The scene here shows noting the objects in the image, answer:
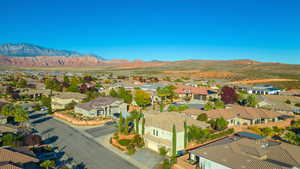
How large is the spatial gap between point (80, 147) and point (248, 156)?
22.6 m

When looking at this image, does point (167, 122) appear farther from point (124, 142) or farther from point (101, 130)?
point (101, 130)

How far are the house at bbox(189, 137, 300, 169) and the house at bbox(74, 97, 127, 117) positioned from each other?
88.6 feet

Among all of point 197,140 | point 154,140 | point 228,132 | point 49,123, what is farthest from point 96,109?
point 228,132

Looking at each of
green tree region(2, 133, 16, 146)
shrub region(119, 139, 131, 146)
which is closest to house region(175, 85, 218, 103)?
shrub region(119, 139, 131, 146)

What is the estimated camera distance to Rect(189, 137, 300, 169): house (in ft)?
68.2

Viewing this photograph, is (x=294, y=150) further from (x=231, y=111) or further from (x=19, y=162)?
(x=19, y=162)

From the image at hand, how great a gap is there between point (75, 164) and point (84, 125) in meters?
16.2

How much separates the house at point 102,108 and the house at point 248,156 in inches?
1063

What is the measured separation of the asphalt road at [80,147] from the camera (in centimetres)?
2623

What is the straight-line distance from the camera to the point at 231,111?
1655 inches

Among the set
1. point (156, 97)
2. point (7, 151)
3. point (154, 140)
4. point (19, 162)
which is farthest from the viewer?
point (156, 97)

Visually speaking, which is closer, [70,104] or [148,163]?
[148,163]

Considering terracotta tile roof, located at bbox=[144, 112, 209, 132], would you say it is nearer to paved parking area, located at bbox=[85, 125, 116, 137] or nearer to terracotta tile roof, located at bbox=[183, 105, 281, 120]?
terracotta tile roof, located at bbox=[183, 105, 281, 120]

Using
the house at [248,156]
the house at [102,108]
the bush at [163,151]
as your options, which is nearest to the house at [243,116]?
the house at [248,156]
